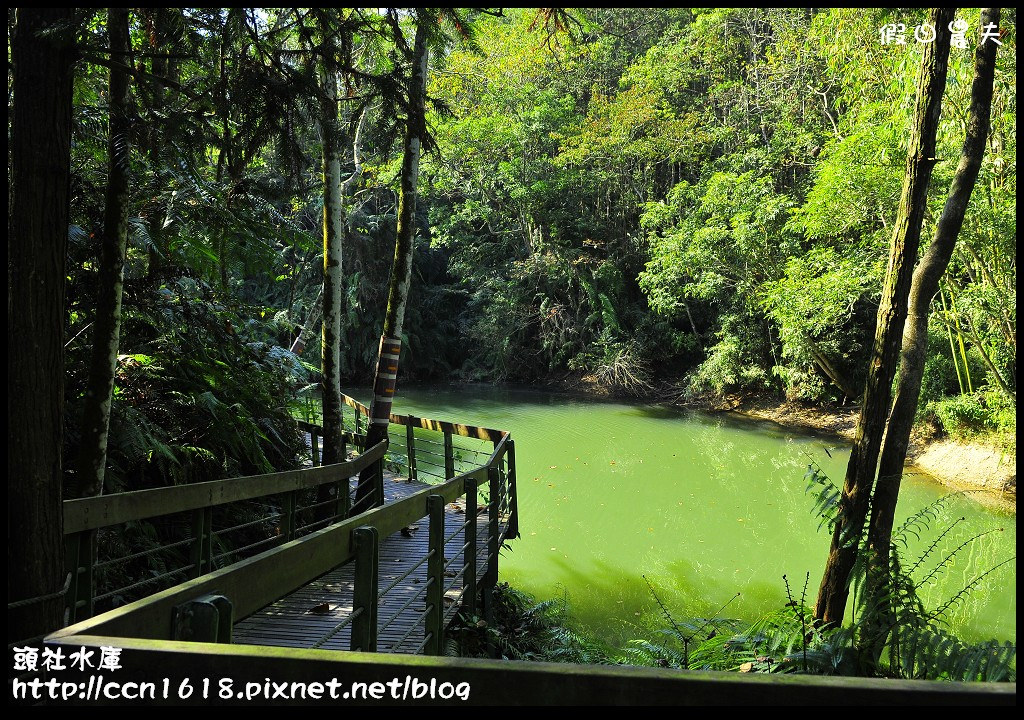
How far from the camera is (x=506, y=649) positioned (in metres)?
5.35

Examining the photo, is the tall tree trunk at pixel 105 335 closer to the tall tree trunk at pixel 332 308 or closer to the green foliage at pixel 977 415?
the tall tree trunk at pixel 332 308

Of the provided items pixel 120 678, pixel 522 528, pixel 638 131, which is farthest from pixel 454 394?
pixel 120 678

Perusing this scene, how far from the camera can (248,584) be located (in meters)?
1.78

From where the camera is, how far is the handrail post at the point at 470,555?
501 centimetres

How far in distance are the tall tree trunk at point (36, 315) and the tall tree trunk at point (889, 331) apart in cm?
472

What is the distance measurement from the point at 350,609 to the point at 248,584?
2.79 metres

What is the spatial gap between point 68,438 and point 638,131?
73.9 feet

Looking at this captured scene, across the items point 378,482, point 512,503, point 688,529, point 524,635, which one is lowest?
point 688,529

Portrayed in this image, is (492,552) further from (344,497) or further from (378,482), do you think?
(378,482)

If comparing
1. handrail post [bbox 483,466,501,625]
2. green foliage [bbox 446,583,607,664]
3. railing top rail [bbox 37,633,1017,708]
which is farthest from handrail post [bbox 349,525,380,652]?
handrail post [bbox 483,466,501,625]

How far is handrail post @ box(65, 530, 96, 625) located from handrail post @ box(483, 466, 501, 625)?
295 cm

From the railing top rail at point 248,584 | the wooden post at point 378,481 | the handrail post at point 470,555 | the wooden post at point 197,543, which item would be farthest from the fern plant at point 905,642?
the wooden post at point 378,481

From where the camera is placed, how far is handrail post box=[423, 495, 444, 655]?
3777 millimetres

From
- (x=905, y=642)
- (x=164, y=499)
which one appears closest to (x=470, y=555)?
(x=164, y=499)
